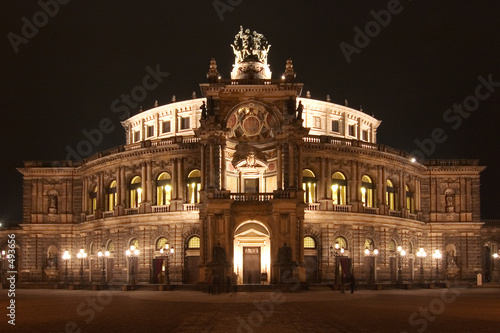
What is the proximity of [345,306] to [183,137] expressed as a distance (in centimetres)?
3932

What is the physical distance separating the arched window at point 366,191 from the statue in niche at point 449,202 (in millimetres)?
14379

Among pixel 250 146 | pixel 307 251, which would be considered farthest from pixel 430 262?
pixel 250 146

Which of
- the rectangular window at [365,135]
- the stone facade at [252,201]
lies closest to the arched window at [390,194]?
the stone facade at [252,201]

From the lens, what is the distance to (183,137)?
72812mm

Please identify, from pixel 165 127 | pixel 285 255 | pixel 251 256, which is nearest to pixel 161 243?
pixel 251 256

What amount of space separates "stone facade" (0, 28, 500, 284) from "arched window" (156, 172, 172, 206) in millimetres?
181

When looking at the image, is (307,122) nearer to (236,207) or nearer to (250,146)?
(250,146)

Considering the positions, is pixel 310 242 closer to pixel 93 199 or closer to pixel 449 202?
pixel 449 202

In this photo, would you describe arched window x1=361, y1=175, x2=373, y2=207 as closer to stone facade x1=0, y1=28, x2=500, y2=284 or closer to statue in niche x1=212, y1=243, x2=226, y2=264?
stone facade x1=0, y1=28, x2=500, y2=284

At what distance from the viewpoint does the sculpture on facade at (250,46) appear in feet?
247

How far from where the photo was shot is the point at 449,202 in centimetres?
8400

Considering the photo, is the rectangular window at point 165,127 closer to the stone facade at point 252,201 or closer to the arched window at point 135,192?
the stone facade at point 252,201

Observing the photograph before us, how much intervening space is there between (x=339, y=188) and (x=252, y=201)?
15616 millimetres

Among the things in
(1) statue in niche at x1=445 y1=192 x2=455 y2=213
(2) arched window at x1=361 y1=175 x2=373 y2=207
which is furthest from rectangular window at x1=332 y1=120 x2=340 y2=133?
(1) statue in niche at x1=445 y1=192 x2=455 y2=213
